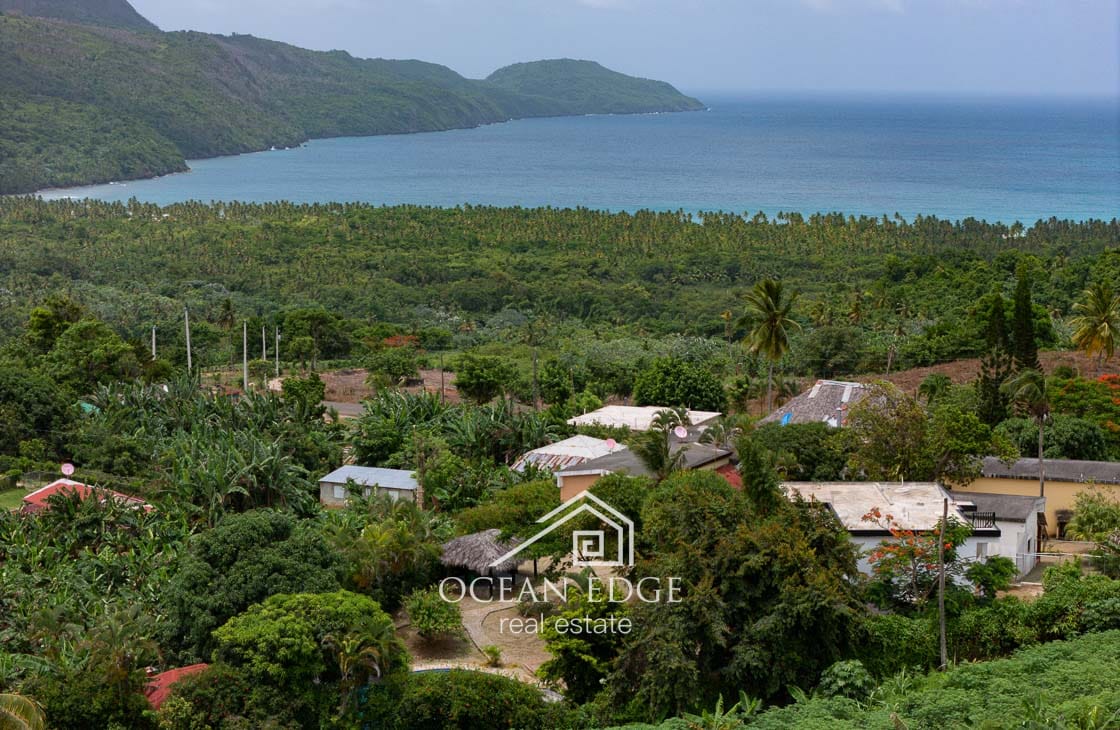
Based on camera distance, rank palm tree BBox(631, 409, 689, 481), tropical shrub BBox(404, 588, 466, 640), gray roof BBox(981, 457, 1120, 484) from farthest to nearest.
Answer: gray roof BBox(981, 457, 1120, 484) < palm tree BBox(631, 409, 689, 481) < tropical shrub BBox(404, 588, 466, 640)

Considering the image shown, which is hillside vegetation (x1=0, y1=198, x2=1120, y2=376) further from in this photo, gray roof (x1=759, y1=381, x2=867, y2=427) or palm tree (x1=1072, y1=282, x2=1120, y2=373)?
gray roof (x1=759, y1=381, x2=867, y2=427)

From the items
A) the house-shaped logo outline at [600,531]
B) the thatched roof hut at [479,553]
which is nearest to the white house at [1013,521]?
the house-shaped logo outline at [600,531]

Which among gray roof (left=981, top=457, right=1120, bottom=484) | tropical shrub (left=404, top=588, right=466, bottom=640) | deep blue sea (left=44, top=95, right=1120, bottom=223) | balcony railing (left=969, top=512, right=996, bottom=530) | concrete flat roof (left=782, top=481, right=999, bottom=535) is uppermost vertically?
deep blue sea (left=44, top=95, right=1120, bottom=223)

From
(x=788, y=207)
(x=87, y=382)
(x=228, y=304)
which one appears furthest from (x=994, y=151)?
(x=87, y=382)

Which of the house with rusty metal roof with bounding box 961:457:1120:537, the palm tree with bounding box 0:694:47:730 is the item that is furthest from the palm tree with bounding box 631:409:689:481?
the palm tree with bounding box 0:694:47:730

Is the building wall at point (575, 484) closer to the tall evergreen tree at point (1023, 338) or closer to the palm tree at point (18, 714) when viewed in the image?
the palm tree at point (18, 714)

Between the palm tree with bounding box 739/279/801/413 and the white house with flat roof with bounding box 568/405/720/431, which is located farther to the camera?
the palm tree with bounding box 739/279/801/413
